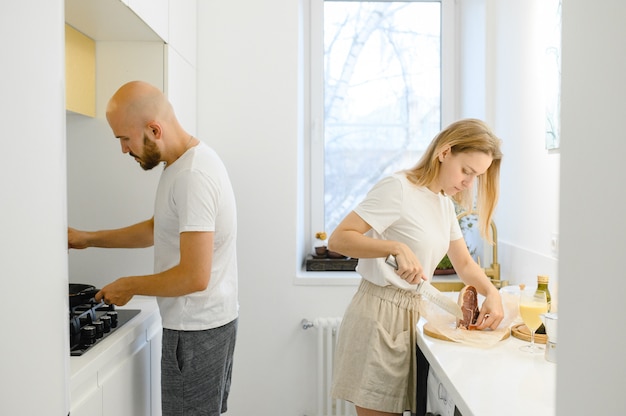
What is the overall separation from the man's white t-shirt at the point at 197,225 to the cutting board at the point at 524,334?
86cm

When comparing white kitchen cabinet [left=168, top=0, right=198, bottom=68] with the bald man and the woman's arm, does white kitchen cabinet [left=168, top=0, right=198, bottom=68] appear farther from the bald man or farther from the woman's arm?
the woman's arm

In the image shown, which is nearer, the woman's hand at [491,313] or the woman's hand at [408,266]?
the woman's hand at [408,266]

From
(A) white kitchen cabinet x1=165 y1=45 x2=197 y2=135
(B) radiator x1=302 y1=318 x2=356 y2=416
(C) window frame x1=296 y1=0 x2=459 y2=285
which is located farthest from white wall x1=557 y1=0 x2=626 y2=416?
(C) window frame x1=296 y1=0 x2=459 y2=285

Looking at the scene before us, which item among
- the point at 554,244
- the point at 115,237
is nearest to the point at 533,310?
the point at 554,244

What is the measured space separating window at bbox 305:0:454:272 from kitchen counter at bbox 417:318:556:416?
5.36 ft

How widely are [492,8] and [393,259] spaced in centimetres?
171

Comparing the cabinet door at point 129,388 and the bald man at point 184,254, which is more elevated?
the bald man at point 184,254

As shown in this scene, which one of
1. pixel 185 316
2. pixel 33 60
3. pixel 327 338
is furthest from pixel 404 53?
pixel 33 60

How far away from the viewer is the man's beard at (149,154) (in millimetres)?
1737

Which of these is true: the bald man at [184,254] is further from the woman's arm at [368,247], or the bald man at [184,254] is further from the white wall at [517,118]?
the white wall at [517,118]

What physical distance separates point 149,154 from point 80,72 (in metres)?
0.65

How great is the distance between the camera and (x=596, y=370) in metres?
0.45

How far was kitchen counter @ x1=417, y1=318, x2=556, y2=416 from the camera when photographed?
1.19 meters

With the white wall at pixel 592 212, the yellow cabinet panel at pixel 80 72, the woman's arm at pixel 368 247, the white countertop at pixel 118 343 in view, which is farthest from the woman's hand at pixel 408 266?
the yellow cabinet panel at pixel 80 72
